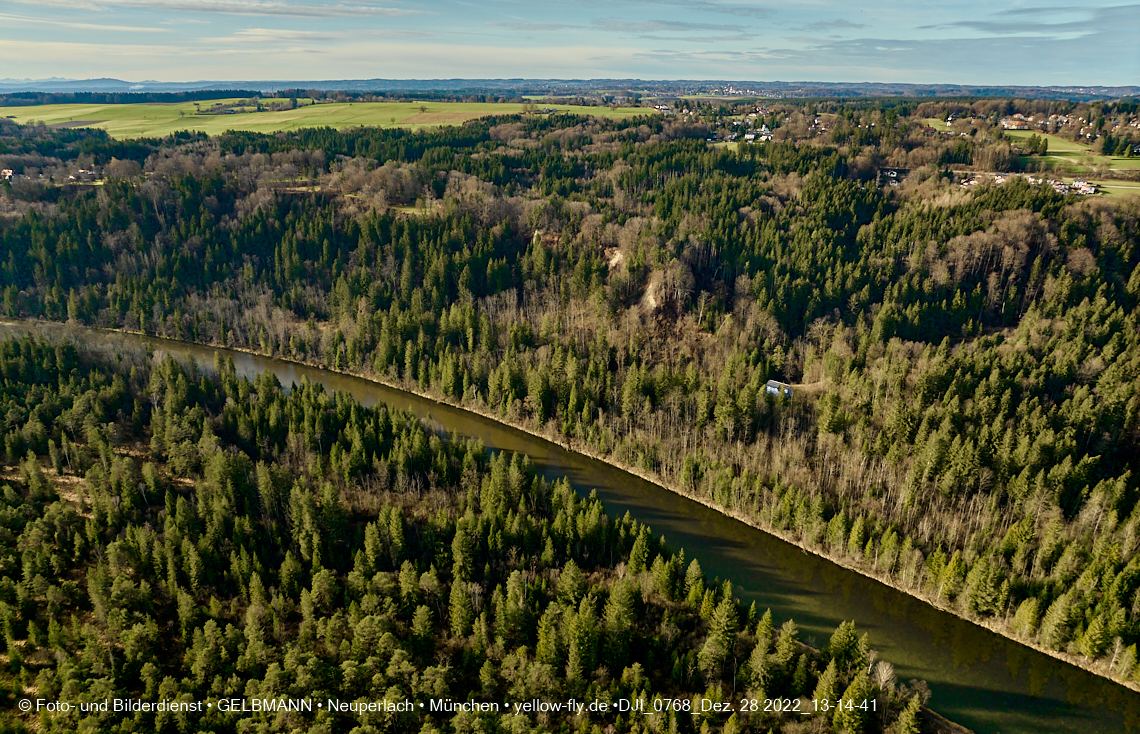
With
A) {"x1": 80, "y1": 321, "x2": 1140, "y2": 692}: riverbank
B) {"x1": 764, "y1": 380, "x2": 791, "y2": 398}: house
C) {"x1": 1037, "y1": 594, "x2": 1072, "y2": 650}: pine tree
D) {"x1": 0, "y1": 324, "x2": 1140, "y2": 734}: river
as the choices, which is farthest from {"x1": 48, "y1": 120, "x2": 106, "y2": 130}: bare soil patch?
{"x1": 1037, "y1": 594, "x2": 1072, "y2": 650}: pine tree

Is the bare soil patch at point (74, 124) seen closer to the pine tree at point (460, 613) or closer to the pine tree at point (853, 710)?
the pine tree at point (460, 613)

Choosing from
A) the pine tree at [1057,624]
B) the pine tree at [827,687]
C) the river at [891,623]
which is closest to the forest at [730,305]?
the pine tree at [1057,624]

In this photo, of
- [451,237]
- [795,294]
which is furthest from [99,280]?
[795,294]

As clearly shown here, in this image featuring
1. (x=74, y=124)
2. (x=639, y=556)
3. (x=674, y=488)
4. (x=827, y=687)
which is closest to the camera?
(x=827, y=687)

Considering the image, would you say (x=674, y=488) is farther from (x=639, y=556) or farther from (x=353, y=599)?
(x=353, y=599)

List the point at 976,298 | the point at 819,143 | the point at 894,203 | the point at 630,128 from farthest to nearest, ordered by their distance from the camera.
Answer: the point at 630,128
the point at 819,143
the point at 894,203
the point at 976,298

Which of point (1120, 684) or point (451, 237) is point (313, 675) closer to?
point (1120, 684)

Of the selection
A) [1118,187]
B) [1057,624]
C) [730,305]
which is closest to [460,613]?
[1057,624]
